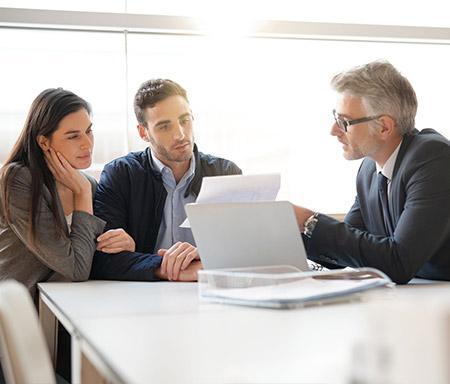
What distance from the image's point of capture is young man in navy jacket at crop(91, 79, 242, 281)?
3.00 metres

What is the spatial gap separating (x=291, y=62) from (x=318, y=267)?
179cm

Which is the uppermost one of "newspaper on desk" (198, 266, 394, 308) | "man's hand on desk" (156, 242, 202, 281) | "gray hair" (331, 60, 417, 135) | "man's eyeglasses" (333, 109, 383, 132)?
"gray hair" (331, 60, 417, 135)

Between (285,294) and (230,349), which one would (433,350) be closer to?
(230,349)

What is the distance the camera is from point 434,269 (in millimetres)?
2498

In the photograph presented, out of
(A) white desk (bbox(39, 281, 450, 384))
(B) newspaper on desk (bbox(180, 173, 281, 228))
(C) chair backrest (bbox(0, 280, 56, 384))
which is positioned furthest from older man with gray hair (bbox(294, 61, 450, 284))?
(C) chair backrest (bbox(0, 280, 56, 384))

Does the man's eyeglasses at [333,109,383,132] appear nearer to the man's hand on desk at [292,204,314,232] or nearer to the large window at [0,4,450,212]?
the man's hand on desk at [292,204,314,232]

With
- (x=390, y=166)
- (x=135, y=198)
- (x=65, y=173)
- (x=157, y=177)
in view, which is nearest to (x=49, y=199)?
(x=65, y=173)

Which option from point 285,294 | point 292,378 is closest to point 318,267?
point 285,294

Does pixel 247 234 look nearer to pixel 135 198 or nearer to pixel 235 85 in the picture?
pixel 135 198

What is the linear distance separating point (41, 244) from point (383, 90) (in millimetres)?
1261

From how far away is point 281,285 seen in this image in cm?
184

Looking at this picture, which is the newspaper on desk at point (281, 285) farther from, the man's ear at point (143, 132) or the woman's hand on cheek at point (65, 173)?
the man's ear at point (143, 132)

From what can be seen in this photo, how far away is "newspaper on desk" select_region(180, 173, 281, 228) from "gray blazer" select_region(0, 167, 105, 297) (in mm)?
610

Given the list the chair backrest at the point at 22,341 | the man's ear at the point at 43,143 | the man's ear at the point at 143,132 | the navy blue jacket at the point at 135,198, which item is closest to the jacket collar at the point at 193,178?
the navy blue jacket at the point at 135,198
